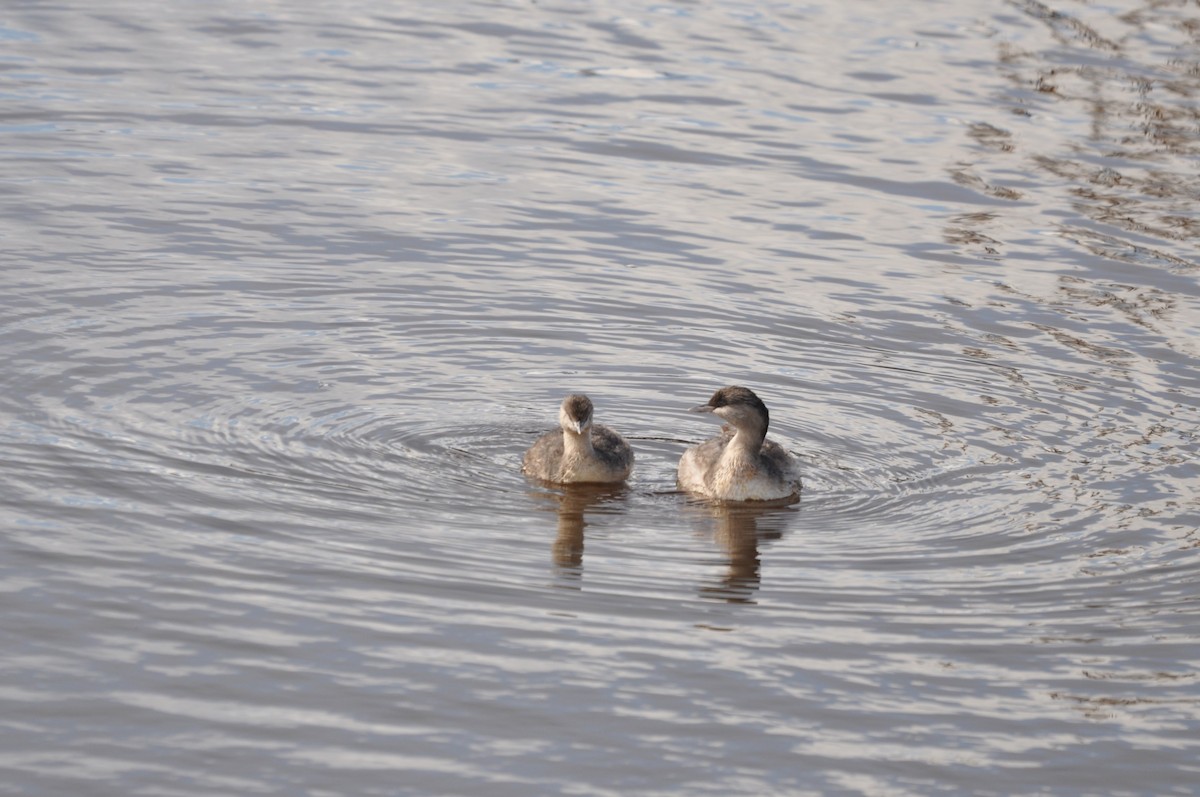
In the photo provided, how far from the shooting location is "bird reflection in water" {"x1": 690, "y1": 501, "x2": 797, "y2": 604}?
9.69 metres

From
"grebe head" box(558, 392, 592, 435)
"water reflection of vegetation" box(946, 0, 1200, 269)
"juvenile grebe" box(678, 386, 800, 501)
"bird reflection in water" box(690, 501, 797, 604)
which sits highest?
"water reflection of vegetation" box(946, 0, 1200, 269)

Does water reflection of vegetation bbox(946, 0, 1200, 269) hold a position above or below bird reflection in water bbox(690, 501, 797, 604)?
above

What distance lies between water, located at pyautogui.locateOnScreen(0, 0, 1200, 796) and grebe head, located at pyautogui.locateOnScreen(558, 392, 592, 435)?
0.44 m

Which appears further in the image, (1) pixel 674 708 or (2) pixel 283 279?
(2) pixel 283 279

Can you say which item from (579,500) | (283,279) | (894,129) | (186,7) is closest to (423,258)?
(283,279)

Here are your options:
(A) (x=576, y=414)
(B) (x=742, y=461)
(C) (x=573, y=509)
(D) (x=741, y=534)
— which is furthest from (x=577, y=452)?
(D) (x=741, y=534)

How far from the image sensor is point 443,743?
7.77 m

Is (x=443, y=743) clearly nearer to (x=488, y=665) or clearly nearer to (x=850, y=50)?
(x=488, y=665)

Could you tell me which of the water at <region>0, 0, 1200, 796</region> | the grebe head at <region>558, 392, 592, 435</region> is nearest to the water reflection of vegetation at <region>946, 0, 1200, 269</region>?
the water at <region>0, 0, 1200, 796</region>

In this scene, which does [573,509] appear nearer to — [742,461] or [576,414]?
[576,414]

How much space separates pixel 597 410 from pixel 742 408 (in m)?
1.52

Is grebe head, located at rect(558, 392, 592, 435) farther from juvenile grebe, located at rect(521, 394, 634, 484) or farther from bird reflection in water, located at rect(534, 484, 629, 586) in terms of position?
bird reflection in water, located at rect(534, 484, 629, 586)

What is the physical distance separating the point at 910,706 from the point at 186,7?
1949 centimetres

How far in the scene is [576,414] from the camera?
11453mm
